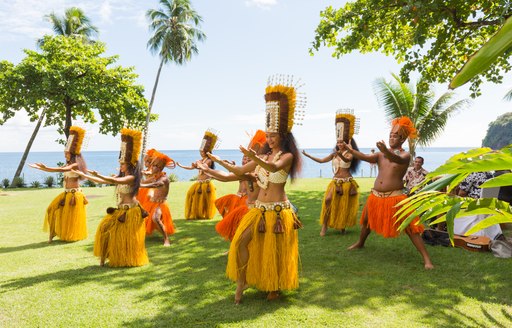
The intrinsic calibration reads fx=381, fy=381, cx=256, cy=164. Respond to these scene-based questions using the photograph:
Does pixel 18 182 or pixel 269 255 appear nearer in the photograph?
pixel 269 255

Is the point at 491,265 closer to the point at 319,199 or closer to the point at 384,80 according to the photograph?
the point at 319,199

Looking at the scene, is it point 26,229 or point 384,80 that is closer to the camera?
point 26,229

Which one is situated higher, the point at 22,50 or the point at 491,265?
the point at 22,50

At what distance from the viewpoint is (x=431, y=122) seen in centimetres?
1622

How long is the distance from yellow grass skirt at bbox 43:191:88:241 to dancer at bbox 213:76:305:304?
3885 mm

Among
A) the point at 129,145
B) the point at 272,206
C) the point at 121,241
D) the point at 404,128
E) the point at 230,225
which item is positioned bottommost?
the point at 121,241

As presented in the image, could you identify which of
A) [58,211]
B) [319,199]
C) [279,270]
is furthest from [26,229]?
[319,199]

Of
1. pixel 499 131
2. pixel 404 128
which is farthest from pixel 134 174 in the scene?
pixel 499 131

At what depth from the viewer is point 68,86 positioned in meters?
19.3

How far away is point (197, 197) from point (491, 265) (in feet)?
19.9

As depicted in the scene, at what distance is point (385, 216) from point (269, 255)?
213cm

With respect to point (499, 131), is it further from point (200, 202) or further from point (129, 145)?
point (129, 145)

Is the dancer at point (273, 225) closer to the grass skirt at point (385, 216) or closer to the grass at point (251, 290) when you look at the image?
the grass at point (251, 290)

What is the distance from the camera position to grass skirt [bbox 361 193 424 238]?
4.98 metres
